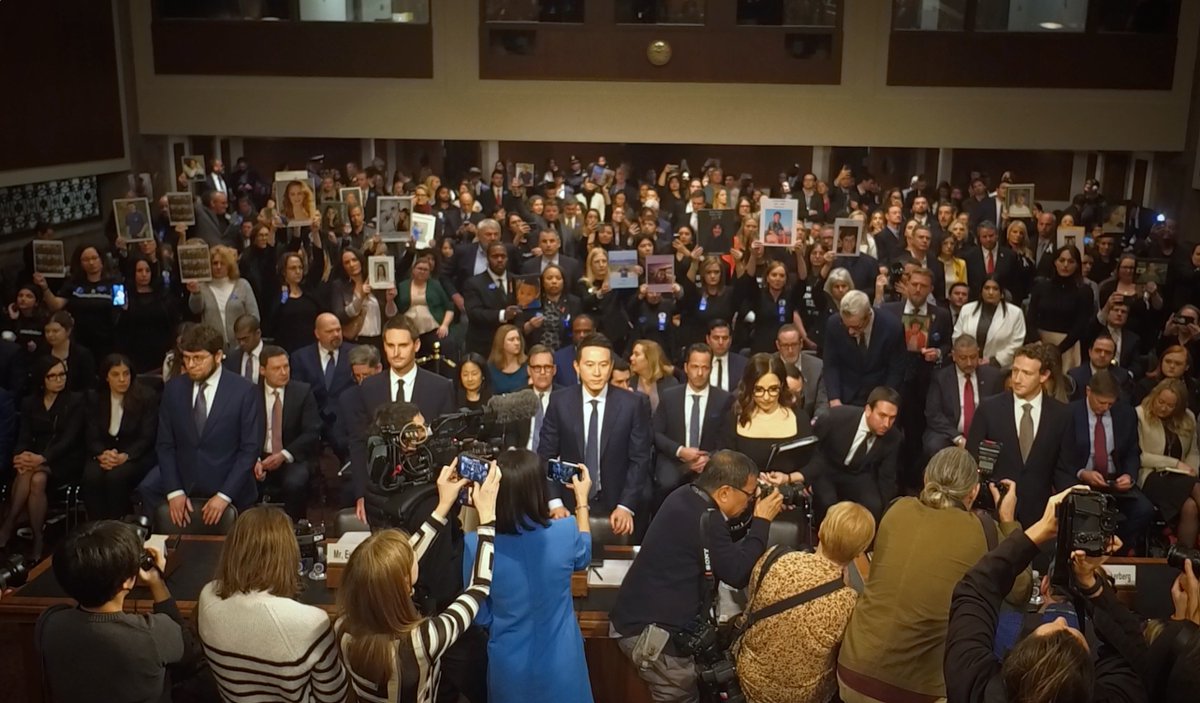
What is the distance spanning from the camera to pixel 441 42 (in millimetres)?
13508

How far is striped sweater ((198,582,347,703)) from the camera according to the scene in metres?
3.22

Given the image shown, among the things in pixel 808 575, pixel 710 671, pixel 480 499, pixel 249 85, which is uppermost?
pixel 249 85

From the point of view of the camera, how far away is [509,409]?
4.73m

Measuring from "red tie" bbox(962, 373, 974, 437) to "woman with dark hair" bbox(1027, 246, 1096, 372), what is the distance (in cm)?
174

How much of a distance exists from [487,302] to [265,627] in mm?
5161

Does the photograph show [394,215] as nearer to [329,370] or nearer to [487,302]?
[487,302]

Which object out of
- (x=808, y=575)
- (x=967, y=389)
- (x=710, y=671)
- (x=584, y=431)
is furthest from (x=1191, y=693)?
(x=967, y=389)

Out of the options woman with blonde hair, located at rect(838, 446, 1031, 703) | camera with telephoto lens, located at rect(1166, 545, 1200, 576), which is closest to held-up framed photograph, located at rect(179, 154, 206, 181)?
woman with blonde hair, located at rect(838, 446, 1031, 703)

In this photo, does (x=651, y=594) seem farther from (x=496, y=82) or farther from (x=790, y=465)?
(x=496, y=82)

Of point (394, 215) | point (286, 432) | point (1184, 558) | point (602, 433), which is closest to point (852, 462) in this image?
point (602, 433)

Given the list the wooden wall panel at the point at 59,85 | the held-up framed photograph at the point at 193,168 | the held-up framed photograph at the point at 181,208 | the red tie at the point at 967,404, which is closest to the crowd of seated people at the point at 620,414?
the red tie at the point at 967,404

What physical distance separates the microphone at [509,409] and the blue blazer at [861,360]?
2632 mm

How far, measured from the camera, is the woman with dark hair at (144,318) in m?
8.09

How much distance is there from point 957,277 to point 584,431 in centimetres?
448
